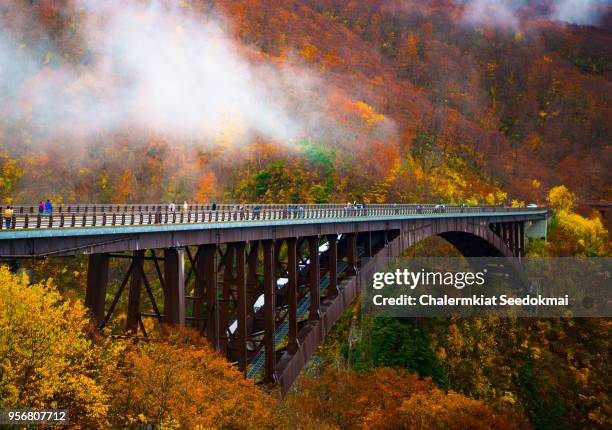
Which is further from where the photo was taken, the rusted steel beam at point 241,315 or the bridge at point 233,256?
the rusted steel beam at point 241,315

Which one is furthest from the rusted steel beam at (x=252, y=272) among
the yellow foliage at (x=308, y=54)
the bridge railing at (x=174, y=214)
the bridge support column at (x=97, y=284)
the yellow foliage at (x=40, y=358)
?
the yellow foliage at (x=308, y=54)

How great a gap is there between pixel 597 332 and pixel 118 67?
13560 cm

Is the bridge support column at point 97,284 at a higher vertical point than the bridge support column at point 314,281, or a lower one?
lower

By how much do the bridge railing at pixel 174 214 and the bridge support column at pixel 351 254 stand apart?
1.79 m

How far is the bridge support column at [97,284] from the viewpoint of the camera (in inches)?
862

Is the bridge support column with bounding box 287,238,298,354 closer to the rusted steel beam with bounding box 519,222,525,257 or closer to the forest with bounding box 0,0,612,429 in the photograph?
the forest with bounding box 0,0,612,429

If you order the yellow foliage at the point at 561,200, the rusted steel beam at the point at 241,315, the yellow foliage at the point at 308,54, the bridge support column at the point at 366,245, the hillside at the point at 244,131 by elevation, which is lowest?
the rusted steel beam at the point at 241,315

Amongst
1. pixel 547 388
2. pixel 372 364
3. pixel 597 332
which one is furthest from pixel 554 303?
pixel 372 364

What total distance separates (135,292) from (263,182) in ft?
315

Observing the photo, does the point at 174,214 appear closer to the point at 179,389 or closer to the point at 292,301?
the point at 179,389

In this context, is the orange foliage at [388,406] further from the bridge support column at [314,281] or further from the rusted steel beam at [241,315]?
the rusted steel beam at [241,315]

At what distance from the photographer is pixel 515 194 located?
5846 inches

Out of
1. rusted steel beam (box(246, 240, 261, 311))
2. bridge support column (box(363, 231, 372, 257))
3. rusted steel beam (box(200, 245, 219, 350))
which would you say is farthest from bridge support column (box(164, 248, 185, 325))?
bridge support column (box(363, 231, 372, 257))

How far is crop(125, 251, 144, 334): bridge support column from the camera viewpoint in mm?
22797
